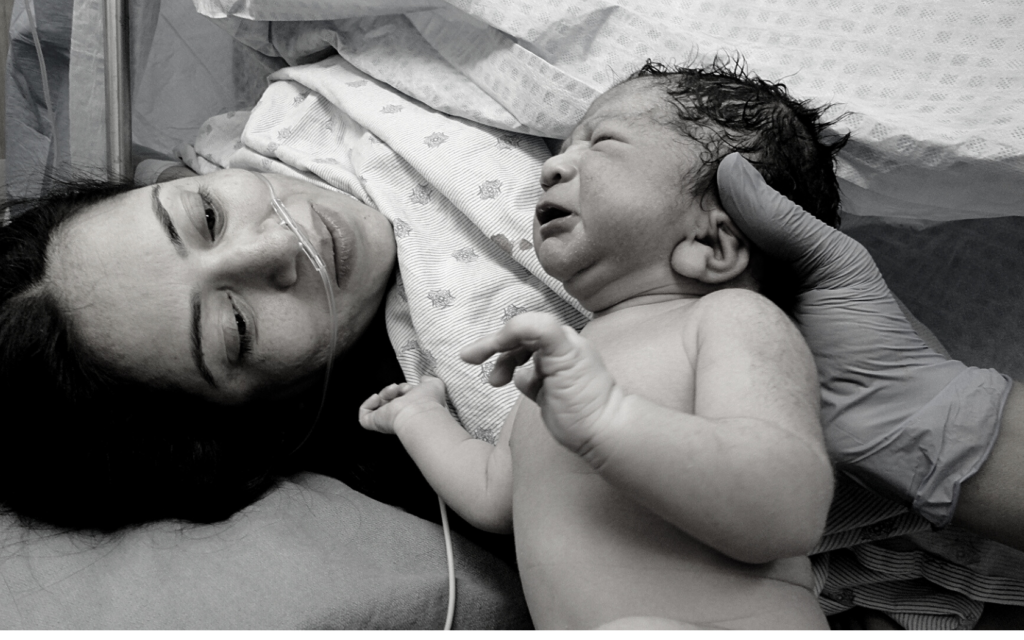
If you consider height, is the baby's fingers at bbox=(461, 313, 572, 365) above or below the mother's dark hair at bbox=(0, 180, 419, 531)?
above

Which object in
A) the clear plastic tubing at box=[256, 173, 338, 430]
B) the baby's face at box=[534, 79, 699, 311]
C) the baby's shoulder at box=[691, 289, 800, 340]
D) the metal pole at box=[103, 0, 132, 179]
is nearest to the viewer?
the baby's shoulder at box=[691, 289, 800, 340]

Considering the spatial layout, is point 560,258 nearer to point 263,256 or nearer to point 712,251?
point 712,251

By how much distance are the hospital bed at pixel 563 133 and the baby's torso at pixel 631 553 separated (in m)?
0.24

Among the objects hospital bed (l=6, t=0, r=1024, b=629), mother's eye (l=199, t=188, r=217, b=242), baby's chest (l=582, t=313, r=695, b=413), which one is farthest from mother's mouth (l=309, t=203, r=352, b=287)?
baby's chest (l=582, t=313, r=695, b=413)

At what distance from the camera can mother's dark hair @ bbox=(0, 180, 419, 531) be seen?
108 centimetres

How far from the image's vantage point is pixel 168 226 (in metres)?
1.10

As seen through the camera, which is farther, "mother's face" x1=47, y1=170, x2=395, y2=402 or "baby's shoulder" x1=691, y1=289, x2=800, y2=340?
"mother's face" x1=47, y1=170, x2=395, y2=402

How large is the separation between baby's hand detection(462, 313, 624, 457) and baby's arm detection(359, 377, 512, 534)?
29cm

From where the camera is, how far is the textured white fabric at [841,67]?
1.00 m

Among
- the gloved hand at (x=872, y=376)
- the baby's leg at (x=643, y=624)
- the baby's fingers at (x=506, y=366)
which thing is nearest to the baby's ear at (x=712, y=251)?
the gloved hand at (x=872, y=376)

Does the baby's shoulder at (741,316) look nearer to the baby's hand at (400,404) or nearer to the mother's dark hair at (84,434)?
the baby's hand at (400,404)

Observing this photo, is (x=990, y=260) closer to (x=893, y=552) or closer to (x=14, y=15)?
(x=893, y=552)

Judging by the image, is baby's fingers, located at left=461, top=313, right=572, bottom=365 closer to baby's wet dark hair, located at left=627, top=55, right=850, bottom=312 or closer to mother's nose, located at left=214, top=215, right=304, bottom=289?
baby's wet dark hair, located at left=627, top=55, right=850, bottom=312

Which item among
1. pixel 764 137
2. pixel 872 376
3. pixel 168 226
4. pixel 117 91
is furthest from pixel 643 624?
pixel 117 91
